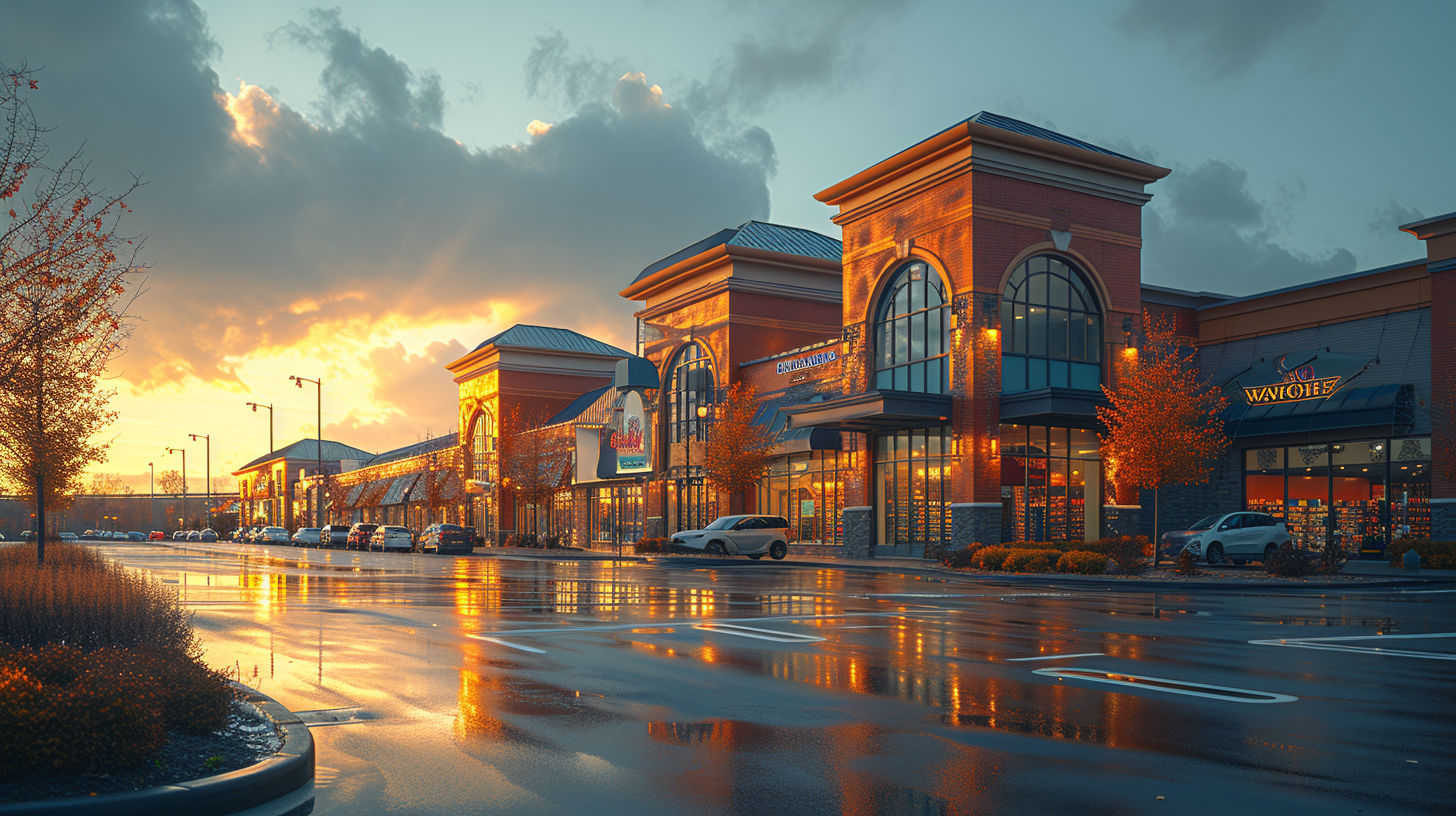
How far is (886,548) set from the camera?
42.5m

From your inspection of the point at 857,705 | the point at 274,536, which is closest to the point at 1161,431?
the point at 857,705

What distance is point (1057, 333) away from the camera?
41188mm

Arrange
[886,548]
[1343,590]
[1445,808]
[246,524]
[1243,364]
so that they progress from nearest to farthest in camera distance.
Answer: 1. [1445,808]
2. [1343,590]
3. [886,548]
4. [1243,364]
5. [246,524]

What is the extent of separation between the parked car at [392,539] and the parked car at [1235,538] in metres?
45.0

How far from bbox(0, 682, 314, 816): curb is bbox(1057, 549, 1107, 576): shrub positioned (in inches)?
1020

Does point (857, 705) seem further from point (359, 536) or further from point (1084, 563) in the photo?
point (359, 536)

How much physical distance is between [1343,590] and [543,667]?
21.6m

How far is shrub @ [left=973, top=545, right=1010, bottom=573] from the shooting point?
32875 millimetres

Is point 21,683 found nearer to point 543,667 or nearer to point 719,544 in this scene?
point 543,667

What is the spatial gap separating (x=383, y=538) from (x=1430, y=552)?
5282 centimetres

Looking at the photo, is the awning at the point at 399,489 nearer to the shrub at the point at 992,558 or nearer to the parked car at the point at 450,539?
the parked car at the point at 450,539

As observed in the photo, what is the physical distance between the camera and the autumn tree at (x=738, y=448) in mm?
47469

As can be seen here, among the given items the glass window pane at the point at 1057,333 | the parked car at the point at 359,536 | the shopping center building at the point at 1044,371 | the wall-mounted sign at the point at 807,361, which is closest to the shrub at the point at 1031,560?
the shopping center building at the point at 1044,371

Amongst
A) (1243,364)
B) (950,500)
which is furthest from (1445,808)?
(1243,364)
